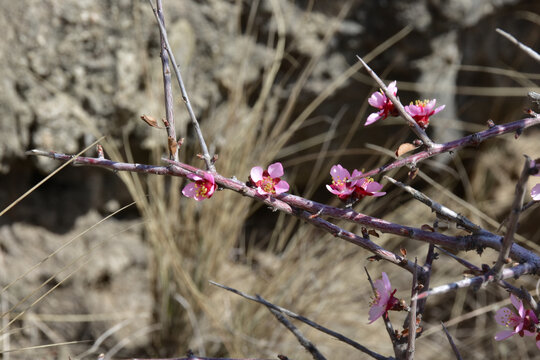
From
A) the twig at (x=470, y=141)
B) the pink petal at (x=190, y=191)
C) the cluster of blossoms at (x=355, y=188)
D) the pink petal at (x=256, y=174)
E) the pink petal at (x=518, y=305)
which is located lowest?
the pink petal at (x=190, y=191)

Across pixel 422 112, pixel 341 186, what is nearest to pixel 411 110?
pixel 422 112

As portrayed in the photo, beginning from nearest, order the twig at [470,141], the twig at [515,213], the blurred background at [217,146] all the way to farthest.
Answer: the twig at [515,213]
the twig at [470,141]
the blurred background at [217,146]

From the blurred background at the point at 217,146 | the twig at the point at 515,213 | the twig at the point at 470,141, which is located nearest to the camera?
the twig at the point at 515,213

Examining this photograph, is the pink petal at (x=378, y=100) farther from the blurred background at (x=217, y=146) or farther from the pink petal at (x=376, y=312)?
the blurred background at (x=217, y=146)

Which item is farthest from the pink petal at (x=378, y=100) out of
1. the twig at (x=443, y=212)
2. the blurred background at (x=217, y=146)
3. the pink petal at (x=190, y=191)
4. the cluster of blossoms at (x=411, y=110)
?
the blurred background at (x=217, y=146)

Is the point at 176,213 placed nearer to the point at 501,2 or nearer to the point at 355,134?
the point at 355,134

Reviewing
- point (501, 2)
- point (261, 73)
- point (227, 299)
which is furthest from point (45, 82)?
point (501, 2)

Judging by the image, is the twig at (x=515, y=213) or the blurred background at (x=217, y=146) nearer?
the twig at (x=515, y=213)

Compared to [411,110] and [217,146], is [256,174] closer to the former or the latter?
[411,110]
